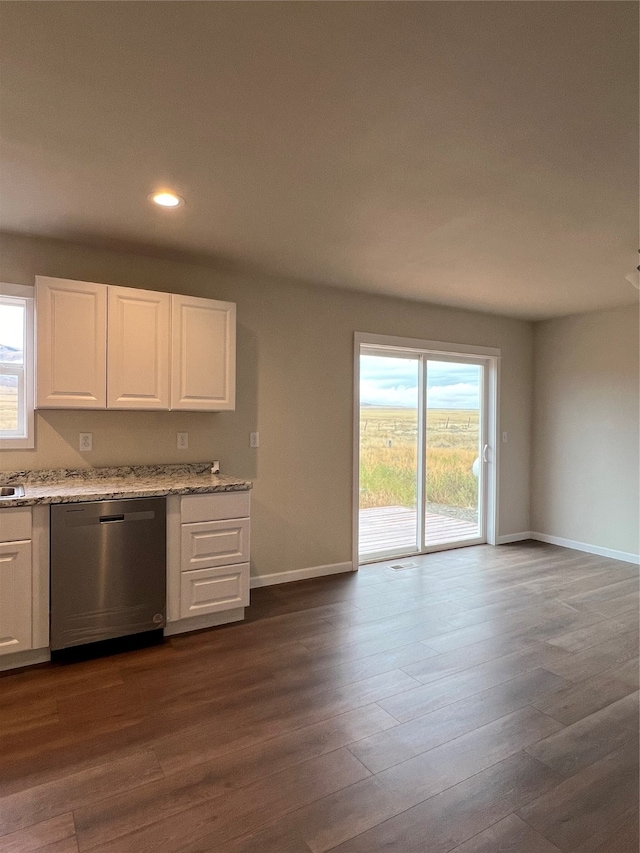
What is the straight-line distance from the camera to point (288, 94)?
174cm

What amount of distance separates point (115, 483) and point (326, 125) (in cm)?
237

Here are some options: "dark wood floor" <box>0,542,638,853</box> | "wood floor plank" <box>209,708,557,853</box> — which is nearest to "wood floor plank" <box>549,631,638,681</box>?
"dark wood floor" <box>0,542,638,853</box>

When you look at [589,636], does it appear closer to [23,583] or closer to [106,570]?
[106,570]

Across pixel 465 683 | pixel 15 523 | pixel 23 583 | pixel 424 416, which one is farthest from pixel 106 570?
pixel 424 416

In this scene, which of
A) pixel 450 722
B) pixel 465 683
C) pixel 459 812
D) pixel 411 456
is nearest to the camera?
pixel 459 812

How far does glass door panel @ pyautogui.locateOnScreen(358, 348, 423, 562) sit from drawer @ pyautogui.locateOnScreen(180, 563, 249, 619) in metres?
1.62

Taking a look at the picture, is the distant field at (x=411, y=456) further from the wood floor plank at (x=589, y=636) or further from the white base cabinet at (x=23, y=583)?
the white base cabinet at (x=23, y=583)

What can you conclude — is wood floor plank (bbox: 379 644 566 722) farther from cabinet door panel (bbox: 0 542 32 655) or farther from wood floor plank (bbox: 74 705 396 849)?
cabinet door panel (bbox: 0 542 32 655)

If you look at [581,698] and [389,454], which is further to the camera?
[389,454]

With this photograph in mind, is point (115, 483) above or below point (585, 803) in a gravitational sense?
above

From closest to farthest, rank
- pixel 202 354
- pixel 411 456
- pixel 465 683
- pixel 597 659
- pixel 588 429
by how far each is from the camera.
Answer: pixel 465 683, pixel 597 659, pixel 202 354, pixel 411 456, pixel 588 429

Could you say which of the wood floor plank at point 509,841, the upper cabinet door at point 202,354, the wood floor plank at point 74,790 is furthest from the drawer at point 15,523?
the wood floor plank at point 509,841

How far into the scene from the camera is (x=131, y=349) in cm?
319

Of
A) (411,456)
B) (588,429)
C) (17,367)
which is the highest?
(17,367)
